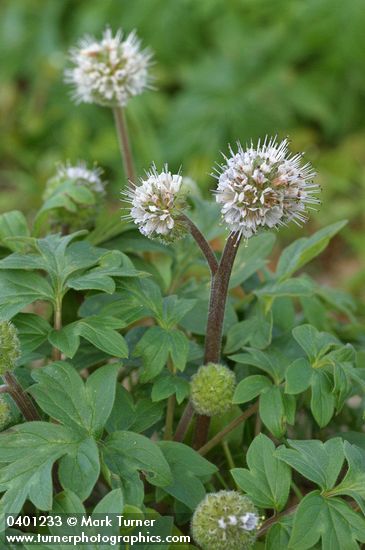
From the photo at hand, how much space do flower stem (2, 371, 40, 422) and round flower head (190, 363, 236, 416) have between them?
40 centimetres

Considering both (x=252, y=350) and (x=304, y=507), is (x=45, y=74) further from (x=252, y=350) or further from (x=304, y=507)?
(x=304, y=507)

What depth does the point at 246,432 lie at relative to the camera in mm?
2201

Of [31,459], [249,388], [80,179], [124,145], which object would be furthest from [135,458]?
[124,145]

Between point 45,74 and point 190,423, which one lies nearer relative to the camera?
point 190,423

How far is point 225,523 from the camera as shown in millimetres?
1596

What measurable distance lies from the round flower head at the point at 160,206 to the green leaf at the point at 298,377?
0.43 meters

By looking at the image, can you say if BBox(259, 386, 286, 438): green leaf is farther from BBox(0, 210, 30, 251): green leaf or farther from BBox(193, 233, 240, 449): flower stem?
BBox(0, 210, 30, 251): green leaf

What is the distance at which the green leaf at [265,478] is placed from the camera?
1.71m

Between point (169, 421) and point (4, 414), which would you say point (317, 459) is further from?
point (4, 414)

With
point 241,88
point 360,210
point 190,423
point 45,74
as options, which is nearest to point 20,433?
point 190,423

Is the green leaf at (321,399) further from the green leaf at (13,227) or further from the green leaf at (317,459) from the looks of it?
the green leaf at (13,227)

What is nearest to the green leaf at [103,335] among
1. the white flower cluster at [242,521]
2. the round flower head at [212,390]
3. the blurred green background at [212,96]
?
the round flower head at [212,390]

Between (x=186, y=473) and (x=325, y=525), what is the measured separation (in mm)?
344

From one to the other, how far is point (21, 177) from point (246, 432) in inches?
125
